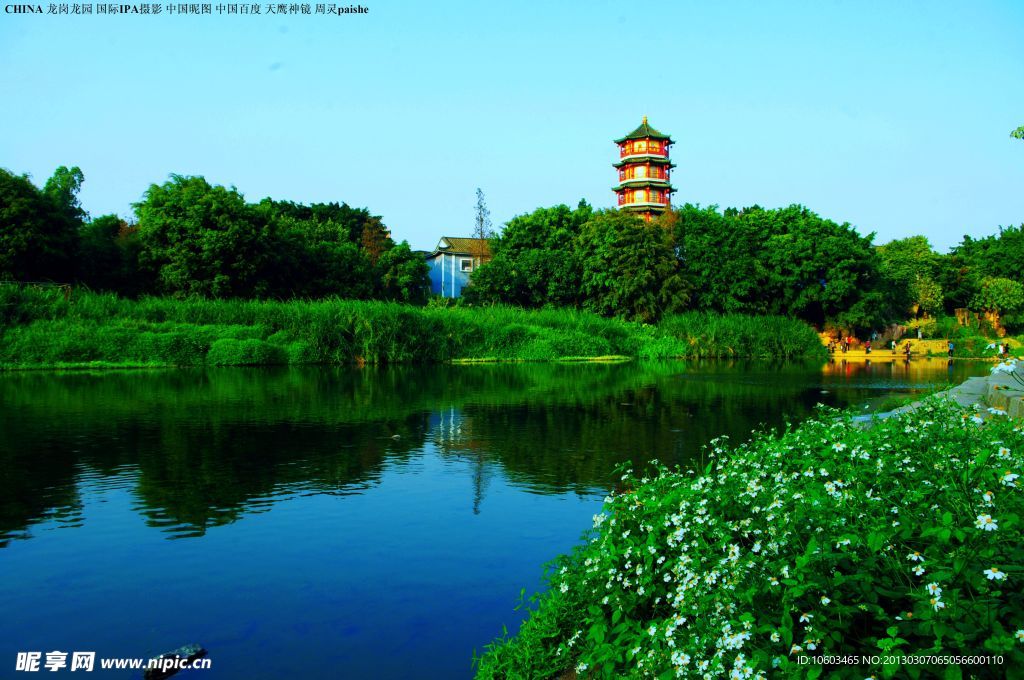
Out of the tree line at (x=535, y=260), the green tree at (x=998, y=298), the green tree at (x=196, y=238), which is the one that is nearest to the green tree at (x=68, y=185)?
the tree line at (x=535, y=260)

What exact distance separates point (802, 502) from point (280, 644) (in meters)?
3.23

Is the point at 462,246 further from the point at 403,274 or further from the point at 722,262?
the point at 722,262

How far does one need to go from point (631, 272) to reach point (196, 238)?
879 inches

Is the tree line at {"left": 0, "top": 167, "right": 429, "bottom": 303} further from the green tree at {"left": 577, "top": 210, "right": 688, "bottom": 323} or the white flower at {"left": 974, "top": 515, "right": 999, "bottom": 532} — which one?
the white flower at {"left": 974, "top": 515, "right": 999, "bottom": 532}

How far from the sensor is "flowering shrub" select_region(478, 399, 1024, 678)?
2986 millimetres

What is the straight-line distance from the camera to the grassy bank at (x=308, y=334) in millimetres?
26734

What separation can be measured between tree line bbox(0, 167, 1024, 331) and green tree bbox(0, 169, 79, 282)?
6 cm

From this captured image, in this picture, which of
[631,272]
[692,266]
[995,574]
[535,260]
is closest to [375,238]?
[535,260]

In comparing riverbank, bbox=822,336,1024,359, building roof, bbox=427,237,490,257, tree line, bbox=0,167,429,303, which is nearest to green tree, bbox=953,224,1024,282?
riverbank, bbox=822,336,1024,359

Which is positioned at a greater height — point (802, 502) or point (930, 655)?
point (802, 502)

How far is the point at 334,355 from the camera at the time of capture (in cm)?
3089

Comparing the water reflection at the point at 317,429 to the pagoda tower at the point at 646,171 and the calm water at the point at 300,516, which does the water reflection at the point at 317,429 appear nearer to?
the calm water at the point at 300,516

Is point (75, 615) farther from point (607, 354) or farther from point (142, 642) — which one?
point (607, 354)

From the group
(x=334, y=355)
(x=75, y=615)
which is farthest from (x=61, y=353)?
(x=75, y=615)
